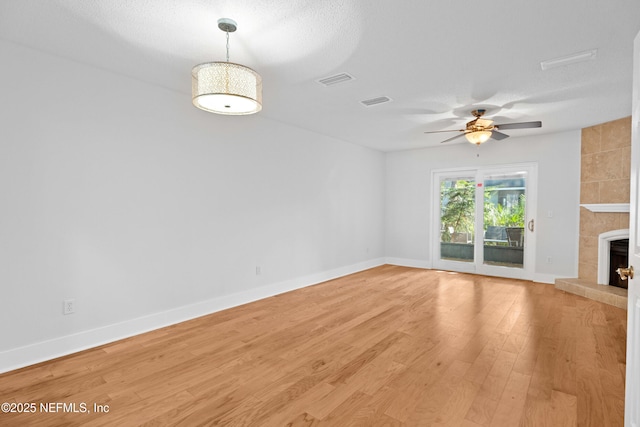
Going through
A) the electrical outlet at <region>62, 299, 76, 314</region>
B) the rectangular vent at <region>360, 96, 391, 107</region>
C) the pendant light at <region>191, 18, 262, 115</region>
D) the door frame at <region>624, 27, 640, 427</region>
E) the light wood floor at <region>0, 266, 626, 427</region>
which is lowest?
the light wood floor at <region>0, 266, 626, 427</region>

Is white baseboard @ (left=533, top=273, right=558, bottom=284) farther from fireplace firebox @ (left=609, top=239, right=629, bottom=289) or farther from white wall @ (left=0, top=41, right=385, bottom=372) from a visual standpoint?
white wall @ (left=0, top=41, right=385, bottom=372)

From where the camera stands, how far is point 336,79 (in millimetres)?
3227

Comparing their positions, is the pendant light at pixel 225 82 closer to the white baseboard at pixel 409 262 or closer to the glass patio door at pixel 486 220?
the glass patio door at pixel 486 220

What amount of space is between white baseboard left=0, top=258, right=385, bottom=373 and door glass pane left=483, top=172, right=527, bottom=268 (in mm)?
3975

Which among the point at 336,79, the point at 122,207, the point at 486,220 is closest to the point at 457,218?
the point at 486,220

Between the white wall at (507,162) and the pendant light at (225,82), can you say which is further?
the white wall at (507,162)

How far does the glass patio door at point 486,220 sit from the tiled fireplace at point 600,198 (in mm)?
734

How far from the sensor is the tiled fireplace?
446 centimetres

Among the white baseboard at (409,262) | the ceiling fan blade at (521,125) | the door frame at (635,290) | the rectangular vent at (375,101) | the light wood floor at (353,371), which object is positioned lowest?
the light wood floor at (353,371)

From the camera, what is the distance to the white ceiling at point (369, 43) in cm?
210

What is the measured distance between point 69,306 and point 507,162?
675cm

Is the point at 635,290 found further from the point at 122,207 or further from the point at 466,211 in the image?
the point at 466,211

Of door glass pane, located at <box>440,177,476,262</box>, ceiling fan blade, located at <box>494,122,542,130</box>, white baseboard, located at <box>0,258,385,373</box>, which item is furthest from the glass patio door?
white baseboard, located at <box>0,258,385,373</box>

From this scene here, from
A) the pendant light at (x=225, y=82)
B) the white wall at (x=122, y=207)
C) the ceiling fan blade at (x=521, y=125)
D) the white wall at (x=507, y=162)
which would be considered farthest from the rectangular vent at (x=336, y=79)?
the white wall at (x=507, y=162)
